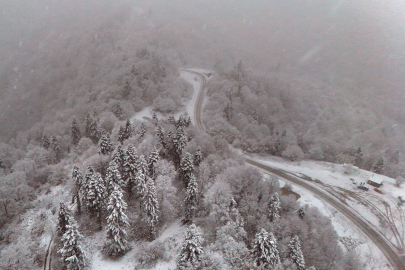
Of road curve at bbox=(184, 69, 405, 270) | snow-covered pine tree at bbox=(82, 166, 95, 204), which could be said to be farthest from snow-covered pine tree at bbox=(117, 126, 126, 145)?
road curve at bbox=(184, 69, 405, 270)

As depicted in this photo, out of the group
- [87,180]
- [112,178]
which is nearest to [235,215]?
[112,178]

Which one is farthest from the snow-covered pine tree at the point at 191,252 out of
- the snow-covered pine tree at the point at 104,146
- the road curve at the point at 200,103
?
the road curve at the point at 200,103

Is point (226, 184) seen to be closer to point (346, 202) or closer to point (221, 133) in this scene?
point (346, 202)

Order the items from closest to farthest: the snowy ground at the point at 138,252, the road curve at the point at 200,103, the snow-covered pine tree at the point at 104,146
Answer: the snowy ground at the point at 138,252, the snow-covered pine tree at the point at 104,146, the road curve at the point at 200,103

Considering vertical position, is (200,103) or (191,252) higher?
(191,252)

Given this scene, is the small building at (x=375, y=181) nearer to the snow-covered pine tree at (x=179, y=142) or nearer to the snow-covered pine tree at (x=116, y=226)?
the snow-covered pine tree at (x=179, y=142)

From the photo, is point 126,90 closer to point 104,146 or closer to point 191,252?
point 104,146
